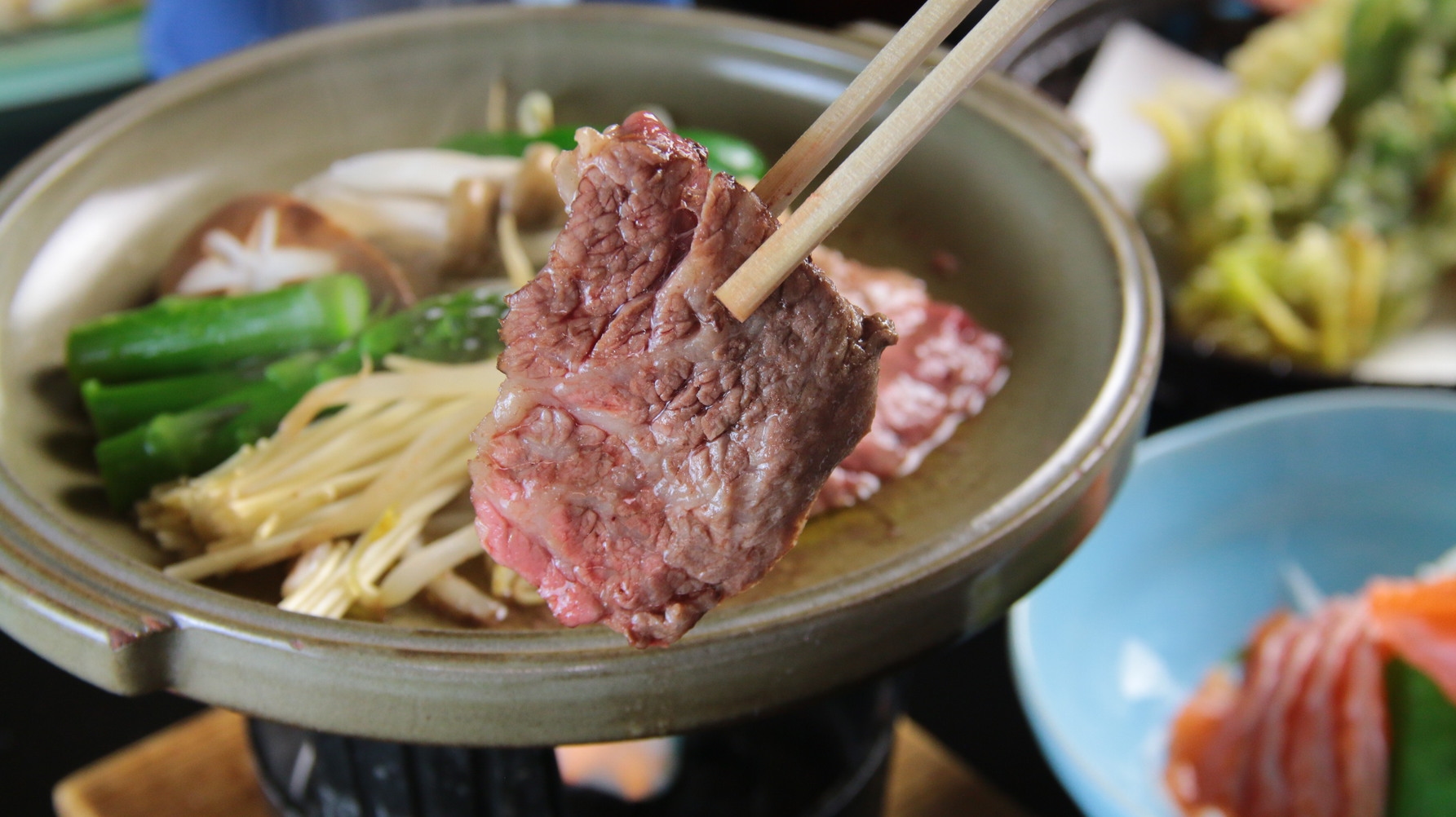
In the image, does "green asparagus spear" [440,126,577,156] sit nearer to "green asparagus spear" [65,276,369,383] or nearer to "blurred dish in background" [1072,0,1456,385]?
"green asparagus spear" [65,276,369,383]

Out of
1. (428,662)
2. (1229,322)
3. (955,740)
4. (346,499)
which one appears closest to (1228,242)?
(1229,322)

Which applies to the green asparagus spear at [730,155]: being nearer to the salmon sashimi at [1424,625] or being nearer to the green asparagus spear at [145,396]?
the green asparagus spear at [145,396]

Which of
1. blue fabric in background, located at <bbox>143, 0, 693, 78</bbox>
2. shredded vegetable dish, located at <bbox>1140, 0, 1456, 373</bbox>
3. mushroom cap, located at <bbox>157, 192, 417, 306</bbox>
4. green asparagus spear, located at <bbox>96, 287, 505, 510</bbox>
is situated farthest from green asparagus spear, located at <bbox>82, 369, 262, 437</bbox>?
shredded vegetable dish, located at <bbox>1140, 0, 1456, 373</bbox>

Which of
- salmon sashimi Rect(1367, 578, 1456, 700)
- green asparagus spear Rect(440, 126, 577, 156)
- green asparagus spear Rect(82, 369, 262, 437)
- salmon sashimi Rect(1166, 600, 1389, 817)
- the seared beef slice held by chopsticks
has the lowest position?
salmon sashimi Rect(1166, 600, 1389, 817)

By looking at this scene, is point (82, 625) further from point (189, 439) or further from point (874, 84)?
point (874, 84)

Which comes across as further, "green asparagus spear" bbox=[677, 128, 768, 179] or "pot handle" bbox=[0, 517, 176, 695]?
"green asparagus spear" bbox=[677, 128, 768, 179]

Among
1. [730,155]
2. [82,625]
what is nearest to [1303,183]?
[730,155]

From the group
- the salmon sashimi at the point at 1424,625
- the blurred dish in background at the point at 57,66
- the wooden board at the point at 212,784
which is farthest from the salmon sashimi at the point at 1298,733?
the blurred dish in background at the point at 57,66

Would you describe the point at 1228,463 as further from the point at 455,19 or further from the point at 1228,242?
the point at 455,19
